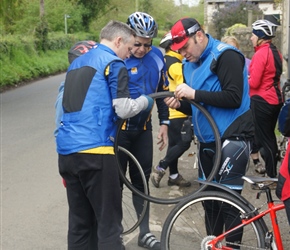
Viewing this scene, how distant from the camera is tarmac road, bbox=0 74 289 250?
5168 mm

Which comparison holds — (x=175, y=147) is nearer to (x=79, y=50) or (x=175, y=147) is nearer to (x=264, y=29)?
(x=264, y=29)

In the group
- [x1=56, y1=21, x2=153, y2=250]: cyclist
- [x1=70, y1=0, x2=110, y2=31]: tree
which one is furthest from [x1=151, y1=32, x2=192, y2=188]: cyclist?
[x1=70, y1=0, x2=110, y2=31]: tree

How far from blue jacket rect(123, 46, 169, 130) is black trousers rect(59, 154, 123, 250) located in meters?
1.06

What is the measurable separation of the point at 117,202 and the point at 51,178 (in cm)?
386

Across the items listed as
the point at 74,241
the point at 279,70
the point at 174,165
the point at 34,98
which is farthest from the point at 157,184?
the point at 34,98

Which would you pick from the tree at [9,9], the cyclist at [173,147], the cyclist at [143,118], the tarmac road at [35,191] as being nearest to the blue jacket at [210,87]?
the cyclist at [143,118]

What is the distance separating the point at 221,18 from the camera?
27844 mm

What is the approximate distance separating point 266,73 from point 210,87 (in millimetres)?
2756

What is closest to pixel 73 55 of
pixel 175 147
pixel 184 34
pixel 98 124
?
pixel 98 124

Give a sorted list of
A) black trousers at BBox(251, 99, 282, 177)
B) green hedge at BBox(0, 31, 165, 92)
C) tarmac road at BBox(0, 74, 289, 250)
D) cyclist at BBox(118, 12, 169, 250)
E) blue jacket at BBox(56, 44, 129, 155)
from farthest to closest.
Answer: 1. green hedge at BBox(0, 31, 165, 92)
2. black trousers at BBox(251, 99, 282, 177)
3. tarmac road at BBox(0, 74, 289, 250)
4. cyclist at BBox(118, 12, 169, 250)
5. blue jacket at BBox(56, 44, 129, 155)

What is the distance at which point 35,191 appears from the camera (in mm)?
6703

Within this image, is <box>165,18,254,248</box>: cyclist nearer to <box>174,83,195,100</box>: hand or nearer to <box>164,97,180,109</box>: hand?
<box>174,83,195,100</box>: hand

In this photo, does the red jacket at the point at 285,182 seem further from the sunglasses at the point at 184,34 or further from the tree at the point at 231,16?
the tree at the point at 231,16

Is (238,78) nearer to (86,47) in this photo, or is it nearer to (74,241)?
(86,47)
